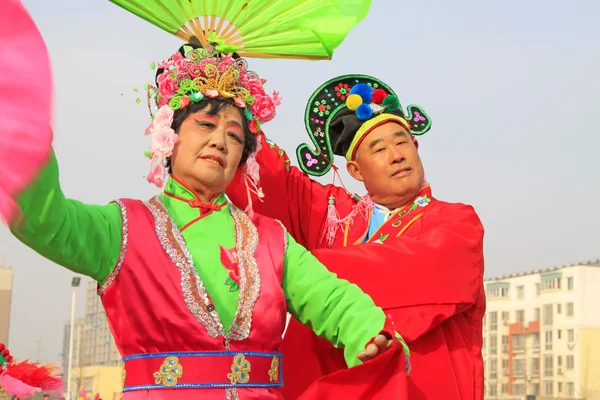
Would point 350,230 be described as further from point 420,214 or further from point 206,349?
point 206,349

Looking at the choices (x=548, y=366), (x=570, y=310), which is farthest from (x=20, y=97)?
(x=570, y=310)

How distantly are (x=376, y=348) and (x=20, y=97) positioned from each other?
4.39 ft

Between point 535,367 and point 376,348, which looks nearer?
point 376,348

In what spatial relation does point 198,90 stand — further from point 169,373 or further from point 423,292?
point 423,292

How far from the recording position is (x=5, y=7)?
7.59 ft

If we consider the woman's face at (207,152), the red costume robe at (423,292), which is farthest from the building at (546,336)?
the woman's face at (207,152)

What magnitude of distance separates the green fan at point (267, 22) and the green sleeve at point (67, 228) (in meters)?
0.88

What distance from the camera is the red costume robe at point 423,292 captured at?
373 cm

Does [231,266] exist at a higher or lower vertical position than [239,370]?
higher

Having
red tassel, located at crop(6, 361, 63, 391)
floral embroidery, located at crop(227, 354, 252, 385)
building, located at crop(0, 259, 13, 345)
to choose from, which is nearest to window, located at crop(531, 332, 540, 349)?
building, located at crop(0, 259, 13, 345)

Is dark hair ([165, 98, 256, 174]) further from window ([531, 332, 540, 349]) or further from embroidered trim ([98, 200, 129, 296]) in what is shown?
window ([531, 332, 540, 349])

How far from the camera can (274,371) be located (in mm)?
3078

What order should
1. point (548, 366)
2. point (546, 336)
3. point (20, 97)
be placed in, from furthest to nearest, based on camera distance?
1. point (546, 336)
2. point (548, 366)
3. point (20, 97)

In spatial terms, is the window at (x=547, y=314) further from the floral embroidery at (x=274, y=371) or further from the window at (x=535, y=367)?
the floral embroidery at (x=274, y=371)
